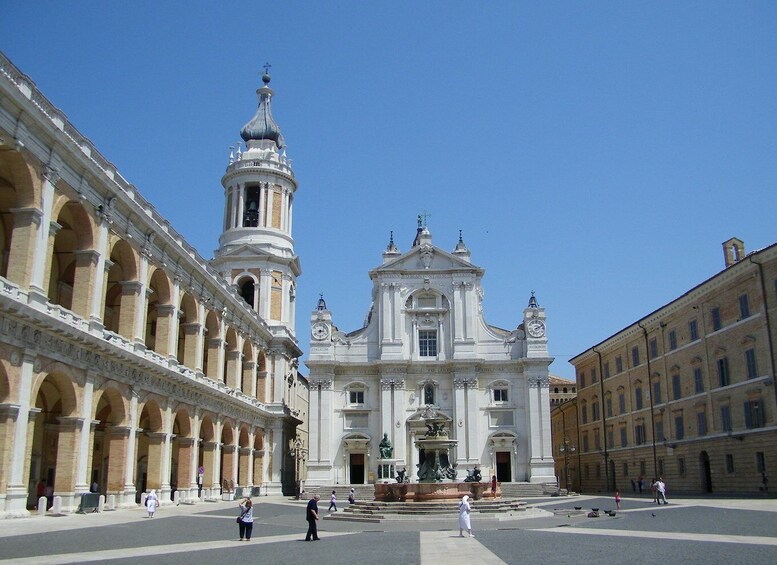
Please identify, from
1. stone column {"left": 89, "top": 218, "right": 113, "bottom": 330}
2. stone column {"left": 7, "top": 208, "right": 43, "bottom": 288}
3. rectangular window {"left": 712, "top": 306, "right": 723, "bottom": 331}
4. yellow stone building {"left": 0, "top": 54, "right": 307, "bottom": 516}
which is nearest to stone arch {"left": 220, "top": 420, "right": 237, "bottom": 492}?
yellow stone building {"left": 0, "top": 54, "right": 307, "bottom": 516}

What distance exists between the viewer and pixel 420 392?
210 ft

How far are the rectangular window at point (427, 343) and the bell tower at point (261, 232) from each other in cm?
1155

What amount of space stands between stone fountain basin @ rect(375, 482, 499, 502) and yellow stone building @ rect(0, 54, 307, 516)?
37.9 ft

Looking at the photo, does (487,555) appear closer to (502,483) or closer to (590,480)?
(502,483)

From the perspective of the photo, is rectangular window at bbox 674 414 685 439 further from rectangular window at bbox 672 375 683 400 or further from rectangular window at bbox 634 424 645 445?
rectangular window at bbox 634 424 645 445

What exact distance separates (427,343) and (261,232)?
17385mm

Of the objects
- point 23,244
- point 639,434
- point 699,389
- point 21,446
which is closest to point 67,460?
point 21,446

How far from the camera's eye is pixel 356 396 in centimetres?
6456

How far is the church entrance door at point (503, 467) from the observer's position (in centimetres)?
6253

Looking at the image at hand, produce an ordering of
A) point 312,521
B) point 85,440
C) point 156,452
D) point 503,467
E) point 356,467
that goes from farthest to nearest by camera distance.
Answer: point 356,467, point 503,467, point 156,452, point 85,440, point 312,521

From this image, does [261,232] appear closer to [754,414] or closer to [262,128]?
[262,128]

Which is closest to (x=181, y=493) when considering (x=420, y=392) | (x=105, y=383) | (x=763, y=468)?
(x=105, y=383)

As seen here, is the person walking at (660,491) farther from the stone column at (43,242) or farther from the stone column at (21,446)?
the stone column at (43,242)

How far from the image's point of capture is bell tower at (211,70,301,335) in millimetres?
65250
